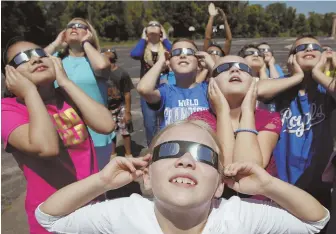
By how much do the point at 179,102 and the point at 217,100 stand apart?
942 mm

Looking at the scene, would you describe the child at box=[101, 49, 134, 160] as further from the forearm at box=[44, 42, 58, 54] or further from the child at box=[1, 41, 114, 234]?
the child at box=[1, 41, 114, 234]

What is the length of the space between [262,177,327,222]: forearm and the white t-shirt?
0.12 ft

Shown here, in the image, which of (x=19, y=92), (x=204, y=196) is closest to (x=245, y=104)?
(x=204, y=196)

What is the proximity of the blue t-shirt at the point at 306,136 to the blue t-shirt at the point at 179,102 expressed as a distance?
69 centimetres

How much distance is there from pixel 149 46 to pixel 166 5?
5210 cm

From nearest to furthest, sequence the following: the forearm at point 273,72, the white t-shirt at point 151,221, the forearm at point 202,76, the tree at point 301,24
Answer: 1. the white t-shirt at point 151,221
2. the forearm at point 202,76
3. the forearm at point 273,72
4. the tree at point 301,24

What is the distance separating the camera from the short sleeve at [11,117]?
77.3 inches

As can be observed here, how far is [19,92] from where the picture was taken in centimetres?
199

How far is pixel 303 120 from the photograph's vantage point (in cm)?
278

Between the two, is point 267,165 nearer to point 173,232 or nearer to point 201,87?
point 173,232

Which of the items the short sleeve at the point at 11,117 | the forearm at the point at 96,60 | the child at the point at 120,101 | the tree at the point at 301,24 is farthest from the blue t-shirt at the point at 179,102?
the tree at the point at 301,24

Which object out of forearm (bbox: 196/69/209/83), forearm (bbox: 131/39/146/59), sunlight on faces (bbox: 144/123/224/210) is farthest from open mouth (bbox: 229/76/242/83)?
forearm (bbox: 131/39/146/59)

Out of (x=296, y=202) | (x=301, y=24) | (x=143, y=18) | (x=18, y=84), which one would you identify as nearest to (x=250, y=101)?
(x=296, y=202)

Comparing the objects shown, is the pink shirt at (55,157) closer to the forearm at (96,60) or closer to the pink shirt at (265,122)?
the pink shirt at (265,122)
